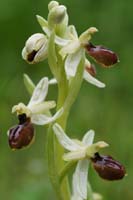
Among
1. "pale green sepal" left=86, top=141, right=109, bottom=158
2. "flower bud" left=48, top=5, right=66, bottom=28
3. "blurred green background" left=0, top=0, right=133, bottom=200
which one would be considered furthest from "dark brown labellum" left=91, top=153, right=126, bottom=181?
"blurred green background" left=0, top=0, right=133, bottom=200

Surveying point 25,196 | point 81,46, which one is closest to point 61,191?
point 81,46

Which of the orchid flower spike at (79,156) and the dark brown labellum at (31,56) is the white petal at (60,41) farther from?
the orchid flower spike at (79,156)

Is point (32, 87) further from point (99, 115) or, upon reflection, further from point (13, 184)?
point (99, 115)

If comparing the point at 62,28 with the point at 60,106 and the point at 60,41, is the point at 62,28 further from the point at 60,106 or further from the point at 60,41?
the point at 60,106

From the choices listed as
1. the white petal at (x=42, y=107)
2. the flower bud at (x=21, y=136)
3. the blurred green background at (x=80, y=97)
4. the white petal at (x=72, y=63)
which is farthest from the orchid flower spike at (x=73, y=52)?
the blurred green background at (x=80, y=97)

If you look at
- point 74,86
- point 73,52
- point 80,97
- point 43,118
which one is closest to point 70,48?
point 73,52

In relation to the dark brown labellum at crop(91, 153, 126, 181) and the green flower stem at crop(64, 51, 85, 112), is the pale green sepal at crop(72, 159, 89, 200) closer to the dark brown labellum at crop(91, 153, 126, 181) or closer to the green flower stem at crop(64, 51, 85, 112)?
the dark brown labellum at crop(91, 153, 126, 181)

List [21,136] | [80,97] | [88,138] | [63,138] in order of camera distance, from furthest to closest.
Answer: [80,97]
[88,138]
[63,138]
[21,136]
